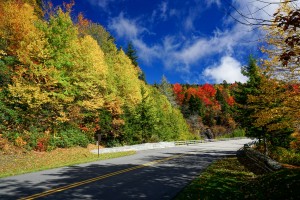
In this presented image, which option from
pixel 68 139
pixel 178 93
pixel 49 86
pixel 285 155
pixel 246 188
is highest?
pixel 178 93

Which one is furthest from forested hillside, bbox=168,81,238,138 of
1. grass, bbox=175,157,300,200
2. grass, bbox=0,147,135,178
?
grass, bbox=175,157,300,200

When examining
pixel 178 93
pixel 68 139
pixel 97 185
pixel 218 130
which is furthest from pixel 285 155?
pixel 178 93

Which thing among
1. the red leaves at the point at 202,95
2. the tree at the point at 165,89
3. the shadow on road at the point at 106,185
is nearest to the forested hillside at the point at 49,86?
the shadow on road at the point at 106,185

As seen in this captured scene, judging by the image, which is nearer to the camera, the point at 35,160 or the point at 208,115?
the point at 35,160

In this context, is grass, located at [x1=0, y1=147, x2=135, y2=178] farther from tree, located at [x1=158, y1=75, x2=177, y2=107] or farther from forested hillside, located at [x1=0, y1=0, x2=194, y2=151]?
tree, located at [x1=158, y1=75, x2=177, y2=107]

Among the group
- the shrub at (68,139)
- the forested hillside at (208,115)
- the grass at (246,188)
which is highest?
the forested hillside at (208,115)

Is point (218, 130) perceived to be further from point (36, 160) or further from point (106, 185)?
point (106, 185)

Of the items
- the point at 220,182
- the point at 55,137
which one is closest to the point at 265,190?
the point at 220,182

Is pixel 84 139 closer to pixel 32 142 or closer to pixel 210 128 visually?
pixel 32 142

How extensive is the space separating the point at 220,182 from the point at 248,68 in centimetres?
1877

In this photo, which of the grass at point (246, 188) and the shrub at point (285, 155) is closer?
the grass at point (246, 188)

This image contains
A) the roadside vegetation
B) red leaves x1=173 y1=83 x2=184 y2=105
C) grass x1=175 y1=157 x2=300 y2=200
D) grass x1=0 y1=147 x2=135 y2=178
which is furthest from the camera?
red leaves x1=173 y1=83 x2=184 y2=105

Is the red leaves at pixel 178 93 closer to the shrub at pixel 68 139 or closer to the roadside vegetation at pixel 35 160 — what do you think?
the shrub at pixel 68 139

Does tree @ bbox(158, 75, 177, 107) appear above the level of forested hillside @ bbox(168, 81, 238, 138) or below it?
above
